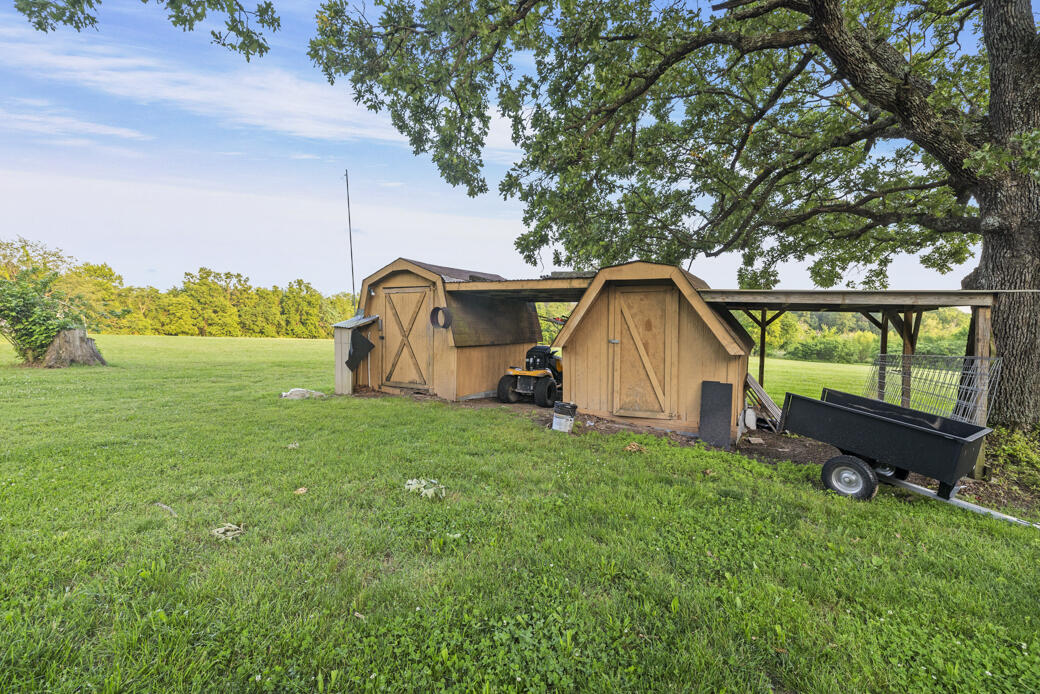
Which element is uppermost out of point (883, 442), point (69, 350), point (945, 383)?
point (945, 383)

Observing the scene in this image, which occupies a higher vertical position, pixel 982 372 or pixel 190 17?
pixel 190 17

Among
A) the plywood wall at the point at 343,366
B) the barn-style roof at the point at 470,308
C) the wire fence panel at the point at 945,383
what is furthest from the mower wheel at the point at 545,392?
the wire fence panel at the point at 945,383

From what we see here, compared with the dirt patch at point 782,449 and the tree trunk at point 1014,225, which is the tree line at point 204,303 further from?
the tree trunk at point 1014,225

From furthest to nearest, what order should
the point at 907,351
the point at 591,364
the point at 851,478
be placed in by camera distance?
the point at 591,364 → the point at 907,351 → the point at 851,478

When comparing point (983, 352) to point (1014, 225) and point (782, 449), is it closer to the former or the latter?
point (1014, 225)

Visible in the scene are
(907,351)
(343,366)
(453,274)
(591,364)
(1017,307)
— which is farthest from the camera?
(453,274)

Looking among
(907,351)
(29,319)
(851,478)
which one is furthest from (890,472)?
(29,319)

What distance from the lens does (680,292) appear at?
7277 millimetres

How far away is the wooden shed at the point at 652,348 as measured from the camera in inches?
276

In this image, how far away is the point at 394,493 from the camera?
417 centimetres

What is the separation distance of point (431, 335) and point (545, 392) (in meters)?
3.34

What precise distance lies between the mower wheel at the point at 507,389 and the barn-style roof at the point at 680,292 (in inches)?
98.0

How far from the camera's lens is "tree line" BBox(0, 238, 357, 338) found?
3481 cm

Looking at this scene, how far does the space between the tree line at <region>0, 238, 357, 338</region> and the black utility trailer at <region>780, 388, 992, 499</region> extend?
48005mm
